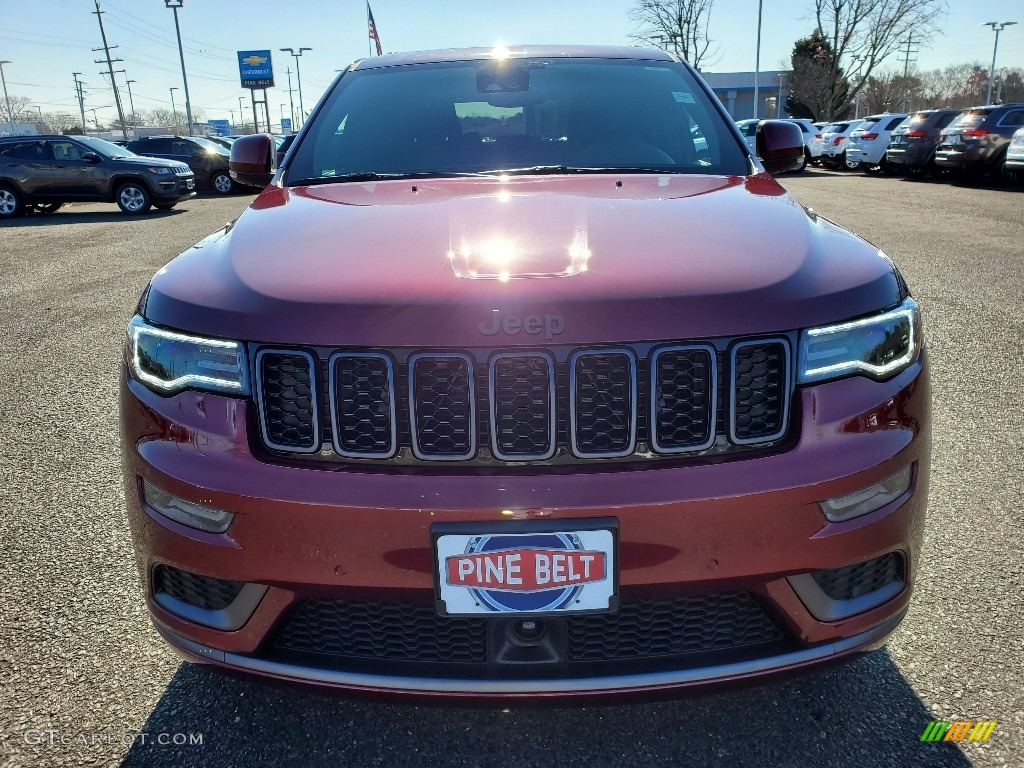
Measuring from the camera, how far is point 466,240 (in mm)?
A: 1733

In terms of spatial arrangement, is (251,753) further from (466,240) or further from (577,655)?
(466,240)

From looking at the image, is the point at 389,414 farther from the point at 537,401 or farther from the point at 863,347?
the point at 863,347

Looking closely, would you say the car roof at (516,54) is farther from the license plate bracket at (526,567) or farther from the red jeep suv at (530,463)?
the license plate bracket at (526,567)

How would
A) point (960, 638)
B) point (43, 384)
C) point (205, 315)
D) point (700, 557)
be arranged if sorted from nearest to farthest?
1. point (700, 557)
2. point (205, 315)
3. point (960, 638)
4. point (43, 384)

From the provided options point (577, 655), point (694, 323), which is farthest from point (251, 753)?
point (694, 323)

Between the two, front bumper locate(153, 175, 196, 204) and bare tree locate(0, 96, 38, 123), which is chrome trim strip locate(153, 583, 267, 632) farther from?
bare tree locate(0, 96, 38, 123)

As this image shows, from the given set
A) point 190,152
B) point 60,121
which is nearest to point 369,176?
point 190,152

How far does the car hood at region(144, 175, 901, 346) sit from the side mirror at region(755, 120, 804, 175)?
3.59 ft

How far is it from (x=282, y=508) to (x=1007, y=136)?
1816 centimetres

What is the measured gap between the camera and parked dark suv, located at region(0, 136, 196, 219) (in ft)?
52.9

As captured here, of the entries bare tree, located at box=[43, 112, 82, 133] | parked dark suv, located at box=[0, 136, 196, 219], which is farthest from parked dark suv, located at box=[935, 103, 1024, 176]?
bare tree, located at box=[43, 112, 82, 133]

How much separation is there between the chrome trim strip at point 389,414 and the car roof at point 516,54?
1.99m

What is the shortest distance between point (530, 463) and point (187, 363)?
719 millimetres

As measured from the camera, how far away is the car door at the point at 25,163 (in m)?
16.2
